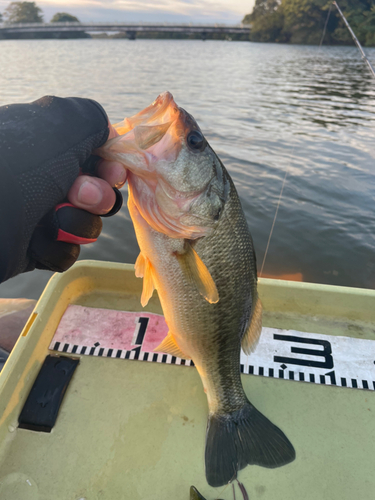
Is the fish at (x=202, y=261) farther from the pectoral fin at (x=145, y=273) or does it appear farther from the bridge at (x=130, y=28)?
the bridge at (x=130, y=28)

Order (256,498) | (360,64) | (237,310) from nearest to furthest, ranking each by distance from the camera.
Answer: (256,498)
(237,310)
(360,64)

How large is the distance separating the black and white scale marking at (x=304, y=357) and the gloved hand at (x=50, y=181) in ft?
3.23

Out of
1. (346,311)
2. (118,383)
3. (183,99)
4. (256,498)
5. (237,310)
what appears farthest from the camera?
(183,99)

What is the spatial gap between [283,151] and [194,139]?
8.84 m

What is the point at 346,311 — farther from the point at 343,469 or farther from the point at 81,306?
the point at 81,306

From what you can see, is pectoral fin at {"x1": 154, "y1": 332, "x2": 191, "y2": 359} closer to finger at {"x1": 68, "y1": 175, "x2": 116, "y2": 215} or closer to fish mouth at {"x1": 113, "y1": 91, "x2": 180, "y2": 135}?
finger at {"x1": 68, "y1": 175, "x2": 116, "y2": 215}

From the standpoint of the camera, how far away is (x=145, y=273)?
6.34ft

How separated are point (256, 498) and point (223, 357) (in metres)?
0.71

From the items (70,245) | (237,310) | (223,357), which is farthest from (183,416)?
(70,245)

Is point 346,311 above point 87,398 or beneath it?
above

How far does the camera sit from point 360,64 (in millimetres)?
28109

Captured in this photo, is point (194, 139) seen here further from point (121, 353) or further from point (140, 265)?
point (121, 353)

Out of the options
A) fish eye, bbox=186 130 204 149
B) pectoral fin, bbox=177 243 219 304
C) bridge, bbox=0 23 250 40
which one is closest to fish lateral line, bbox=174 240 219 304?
pectoral fin, bbox=177 243 219 304

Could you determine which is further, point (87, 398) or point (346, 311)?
point (346, 311)
